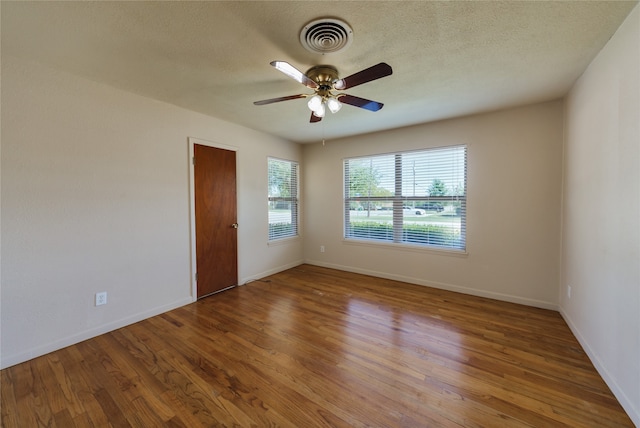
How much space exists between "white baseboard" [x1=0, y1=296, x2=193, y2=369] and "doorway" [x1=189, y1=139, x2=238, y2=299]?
54 cm

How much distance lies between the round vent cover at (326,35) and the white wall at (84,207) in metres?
2.09

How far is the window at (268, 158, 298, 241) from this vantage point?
14.6ft

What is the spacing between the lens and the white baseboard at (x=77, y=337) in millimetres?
1991

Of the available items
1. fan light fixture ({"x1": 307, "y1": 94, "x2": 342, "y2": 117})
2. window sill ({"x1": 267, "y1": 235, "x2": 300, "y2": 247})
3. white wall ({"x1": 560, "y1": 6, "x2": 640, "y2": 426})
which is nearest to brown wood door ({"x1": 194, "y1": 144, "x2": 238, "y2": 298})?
window sill ({"x1": 267, "y1": 235, "x2": 300, "y2": 247})

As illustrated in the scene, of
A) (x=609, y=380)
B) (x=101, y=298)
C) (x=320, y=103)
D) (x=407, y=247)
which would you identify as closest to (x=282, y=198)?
(x=407, y=247)

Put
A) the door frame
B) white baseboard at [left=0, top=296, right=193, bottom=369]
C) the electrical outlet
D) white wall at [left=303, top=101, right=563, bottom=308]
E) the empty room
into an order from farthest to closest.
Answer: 1. the door frame
2. white wall at [left=303, top=101, right=563, bottom=308]
3. the electrical outlet
4. white baseboard at [left=0, top=296, right=193, bottom=369]
5. the empty room

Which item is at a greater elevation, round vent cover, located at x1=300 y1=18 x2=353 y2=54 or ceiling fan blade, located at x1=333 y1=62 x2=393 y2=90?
round vent cover, located at x1=300 y1=18 x2=353 y2=54

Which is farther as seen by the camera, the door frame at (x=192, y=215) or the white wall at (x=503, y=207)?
the door frame at (x=192, y=215)

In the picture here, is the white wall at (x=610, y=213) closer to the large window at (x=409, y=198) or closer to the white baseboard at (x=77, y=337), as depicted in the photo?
the large window at (x=409, y=198)

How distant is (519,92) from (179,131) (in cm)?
385

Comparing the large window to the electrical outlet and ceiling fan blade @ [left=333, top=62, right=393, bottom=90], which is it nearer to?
ceiling fan blade @ [left=333, top=62, right=393, bottom=90]

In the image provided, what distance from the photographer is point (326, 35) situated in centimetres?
170

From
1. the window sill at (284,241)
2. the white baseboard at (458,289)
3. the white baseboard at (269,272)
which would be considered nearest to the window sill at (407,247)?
the white baseboard at (458,289)

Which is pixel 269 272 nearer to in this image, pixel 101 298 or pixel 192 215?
pixel 192 215
